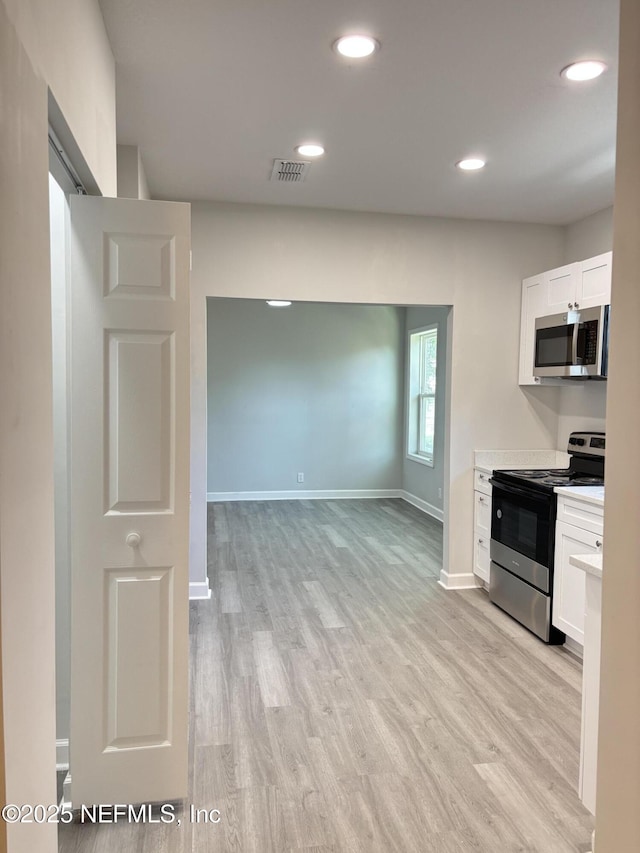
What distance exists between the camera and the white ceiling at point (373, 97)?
2.04 m

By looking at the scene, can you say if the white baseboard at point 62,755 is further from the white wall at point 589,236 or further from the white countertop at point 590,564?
the white wall at point 589,236

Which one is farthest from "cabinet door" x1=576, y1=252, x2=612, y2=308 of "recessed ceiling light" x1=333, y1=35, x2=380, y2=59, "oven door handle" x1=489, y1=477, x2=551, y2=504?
"recessed ceiling light" x1=333, y1=35, x2=380, y2=59

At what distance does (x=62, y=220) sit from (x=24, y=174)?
4.06 feet

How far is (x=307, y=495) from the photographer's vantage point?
816 cm

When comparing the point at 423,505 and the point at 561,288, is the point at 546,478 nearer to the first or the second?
the point at 561,288

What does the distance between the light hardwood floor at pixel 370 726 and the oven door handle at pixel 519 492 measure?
826 mm

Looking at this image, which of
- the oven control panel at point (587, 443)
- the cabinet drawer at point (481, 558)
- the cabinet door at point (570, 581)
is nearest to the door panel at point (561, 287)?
the oven control panel at point (587, 443)

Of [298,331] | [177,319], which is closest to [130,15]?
[177,319]

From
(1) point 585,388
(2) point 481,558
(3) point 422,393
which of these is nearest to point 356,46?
(1) point 585,388

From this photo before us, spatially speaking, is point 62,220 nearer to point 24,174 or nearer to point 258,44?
point 258,44

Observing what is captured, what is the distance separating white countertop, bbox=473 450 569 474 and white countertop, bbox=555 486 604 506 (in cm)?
102

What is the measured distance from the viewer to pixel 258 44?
2.20 m

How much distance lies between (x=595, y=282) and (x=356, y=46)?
7.38 ft

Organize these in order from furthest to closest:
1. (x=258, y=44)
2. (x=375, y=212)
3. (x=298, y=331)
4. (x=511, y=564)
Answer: (x=298, y=331)
(x=375, y=212)
(x=511, y=564)
(x=258, y=44)
